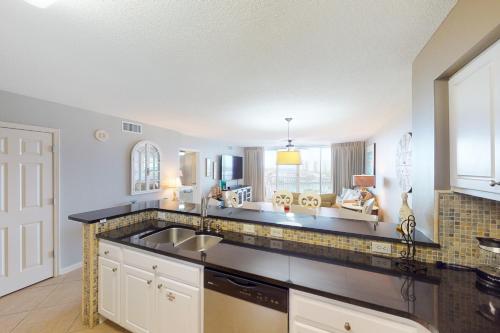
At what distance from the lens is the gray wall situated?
2689mm

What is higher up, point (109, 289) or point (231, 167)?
point (231, 167)

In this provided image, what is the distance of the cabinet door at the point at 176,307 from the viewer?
1463 millimetres

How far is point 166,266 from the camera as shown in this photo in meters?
1.58

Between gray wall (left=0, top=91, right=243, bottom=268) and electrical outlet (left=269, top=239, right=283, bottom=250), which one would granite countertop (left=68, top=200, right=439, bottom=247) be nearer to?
electrical outlet (left=269, top=239, right=283, bottom=250)

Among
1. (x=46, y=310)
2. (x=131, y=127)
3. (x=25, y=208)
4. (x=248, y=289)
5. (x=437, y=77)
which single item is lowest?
(x=46, y=310)

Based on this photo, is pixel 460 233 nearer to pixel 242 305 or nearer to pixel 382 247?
Result: pixel 382 247

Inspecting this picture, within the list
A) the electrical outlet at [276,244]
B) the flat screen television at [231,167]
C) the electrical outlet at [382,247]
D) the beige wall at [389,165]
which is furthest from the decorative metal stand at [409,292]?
the flat screen television at [231,167]

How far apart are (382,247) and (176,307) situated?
1.55 m

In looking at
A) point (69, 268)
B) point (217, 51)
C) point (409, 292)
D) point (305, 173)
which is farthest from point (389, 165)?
point (69, 268)

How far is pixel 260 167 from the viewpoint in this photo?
8.71 m

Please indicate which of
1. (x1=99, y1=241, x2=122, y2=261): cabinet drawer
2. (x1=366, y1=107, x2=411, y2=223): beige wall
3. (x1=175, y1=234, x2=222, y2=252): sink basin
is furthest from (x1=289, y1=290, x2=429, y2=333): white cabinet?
(x1=366, y1=107, x2=411, y2=223): beige wall

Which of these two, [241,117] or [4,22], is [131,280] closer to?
[4,22]

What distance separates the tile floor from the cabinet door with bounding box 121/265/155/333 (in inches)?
11.9

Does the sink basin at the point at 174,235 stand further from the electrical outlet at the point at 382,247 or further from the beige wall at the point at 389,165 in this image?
the beige wall at the point at 389,165
